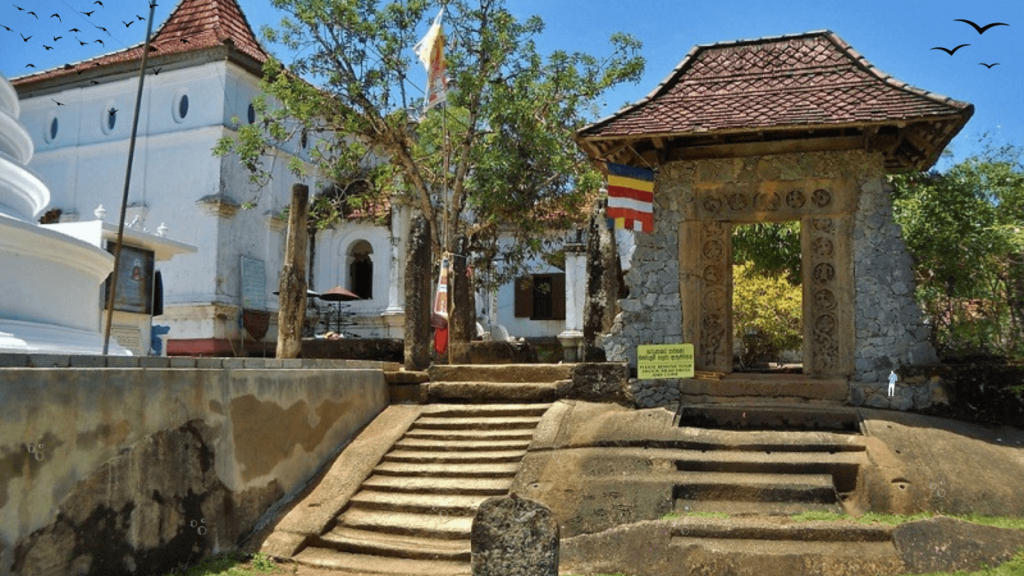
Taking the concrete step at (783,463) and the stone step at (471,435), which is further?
the stone step at (471,435)

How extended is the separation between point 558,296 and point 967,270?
16547 millimetres

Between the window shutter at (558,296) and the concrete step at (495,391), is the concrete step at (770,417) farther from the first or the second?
the window shutter at (558,296)

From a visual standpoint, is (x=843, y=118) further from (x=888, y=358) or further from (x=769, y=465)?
(x=769, y=465)

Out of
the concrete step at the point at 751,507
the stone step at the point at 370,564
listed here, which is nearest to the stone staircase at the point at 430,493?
the stone step at the point at 370,564

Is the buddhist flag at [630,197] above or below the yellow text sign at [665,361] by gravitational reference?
above

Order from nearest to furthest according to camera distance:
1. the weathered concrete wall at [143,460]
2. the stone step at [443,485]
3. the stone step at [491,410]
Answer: the weathered concrete wall at [143,460]
the stone step at [443,485]
the stone step at [491,410]

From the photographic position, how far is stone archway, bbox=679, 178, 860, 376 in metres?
9.69

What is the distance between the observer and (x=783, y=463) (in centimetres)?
775

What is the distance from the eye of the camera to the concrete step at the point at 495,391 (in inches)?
383

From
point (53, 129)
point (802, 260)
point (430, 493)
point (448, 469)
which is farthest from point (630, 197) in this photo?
point (53, 129)

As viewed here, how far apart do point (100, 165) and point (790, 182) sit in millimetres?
20450

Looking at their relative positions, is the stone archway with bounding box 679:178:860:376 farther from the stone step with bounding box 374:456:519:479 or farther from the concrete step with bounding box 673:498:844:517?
the stone step with bounding box 374:456:519:479

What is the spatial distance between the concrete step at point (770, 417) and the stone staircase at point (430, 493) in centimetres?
169

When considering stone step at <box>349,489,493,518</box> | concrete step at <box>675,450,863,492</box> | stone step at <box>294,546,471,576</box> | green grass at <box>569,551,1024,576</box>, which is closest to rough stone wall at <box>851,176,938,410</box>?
concrete step at <box>675,450,863,492</box>
